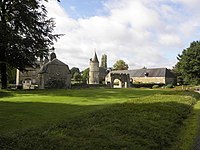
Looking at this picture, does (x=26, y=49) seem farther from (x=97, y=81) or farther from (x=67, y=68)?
(x=97, y=81)

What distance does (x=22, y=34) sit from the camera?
34.5m

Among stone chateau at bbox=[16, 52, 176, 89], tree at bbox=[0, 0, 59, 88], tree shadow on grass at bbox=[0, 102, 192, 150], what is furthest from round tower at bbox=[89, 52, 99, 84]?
tree shadow on grass at bbox=[0, 102, 192, 150]

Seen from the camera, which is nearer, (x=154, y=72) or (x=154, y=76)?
(x=154, y=76)

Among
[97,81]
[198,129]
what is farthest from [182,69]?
[198,129]

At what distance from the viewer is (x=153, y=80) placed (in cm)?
8900

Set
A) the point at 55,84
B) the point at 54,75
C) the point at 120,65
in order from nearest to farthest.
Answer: the point at 55,84 → the point at 54,75 → the point at 120,65

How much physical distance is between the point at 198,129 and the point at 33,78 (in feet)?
212

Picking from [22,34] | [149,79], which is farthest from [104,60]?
[22,34]

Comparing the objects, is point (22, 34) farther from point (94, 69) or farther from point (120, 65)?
point (120, 65)

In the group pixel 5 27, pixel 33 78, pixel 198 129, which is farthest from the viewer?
pixel 33 78

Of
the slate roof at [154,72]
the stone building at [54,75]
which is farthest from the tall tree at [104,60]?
the stone building at [54,75]

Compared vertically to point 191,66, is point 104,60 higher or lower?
higher

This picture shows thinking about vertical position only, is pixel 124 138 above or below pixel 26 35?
below

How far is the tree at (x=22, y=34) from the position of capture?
1297 inches
